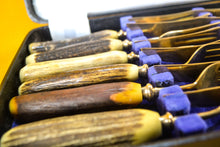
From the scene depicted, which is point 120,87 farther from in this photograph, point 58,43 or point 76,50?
point 58,43

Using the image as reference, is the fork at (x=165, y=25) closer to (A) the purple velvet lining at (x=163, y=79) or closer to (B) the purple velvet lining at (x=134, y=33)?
(B) the purple velvet lining at (x=134, y=33)

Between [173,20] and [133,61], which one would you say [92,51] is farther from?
[173,20]

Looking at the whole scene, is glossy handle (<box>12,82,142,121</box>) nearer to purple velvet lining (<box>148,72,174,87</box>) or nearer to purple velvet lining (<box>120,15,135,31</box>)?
purple velvet lining (<box>148,72,174,87</box>)

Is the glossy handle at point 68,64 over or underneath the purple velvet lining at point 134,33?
underneath

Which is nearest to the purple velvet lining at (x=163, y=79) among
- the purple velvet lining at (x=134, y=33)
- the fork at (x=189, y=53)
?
the fork at (x=189, y=53)

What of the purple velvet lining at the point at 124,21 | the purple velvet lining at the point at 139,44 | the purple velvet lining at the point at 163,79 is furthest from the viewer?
the purple velvet lining at the point at 124,21

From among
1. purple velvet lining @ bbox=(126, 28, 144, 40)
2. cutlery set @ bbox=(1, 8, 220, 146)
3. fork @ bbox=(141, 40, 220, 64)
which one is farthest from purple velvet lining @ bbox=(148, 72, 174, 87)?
purple velvet lining @ bbox=(126, 28, 144, 40)
